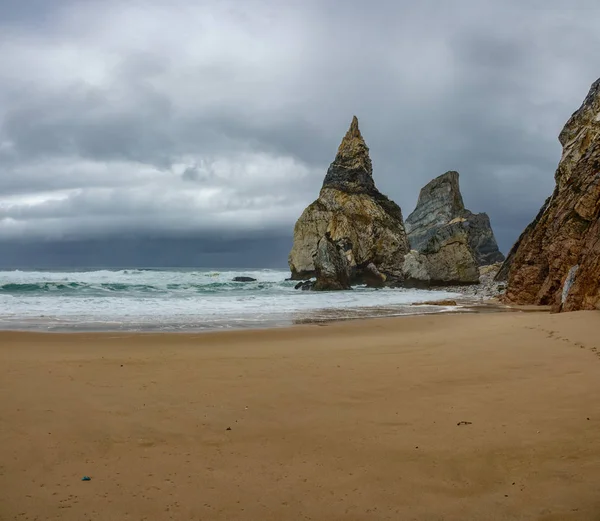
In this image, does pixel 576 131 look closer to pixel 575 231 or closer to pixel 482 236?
pixel 575 231

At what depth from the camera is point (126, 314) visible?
630 inches

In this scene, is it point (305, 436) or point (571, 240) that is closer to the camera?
point (305, 436)

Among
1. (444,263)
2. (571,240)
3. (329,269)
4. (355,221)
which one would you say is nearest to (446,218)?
(355,221)

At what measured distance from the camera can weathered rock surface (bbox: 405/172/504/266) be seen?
6481 centimetres

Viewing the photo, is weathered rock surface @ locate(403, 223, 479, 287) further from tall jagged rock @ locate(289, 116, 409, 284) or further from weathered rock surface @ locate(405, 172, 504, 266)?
weathered rock surface @ locate(405, 172, 504, 266)

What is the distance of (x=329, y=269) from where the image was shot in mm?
36375

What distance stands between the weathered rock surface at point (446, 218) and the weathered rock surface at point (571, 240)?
134 ft

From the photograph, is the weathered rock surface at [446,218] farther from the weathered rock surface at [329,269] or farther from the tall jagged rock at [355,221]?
the weathered rock surface at [329,269]

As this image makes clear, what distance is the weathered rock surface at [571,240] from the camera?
38.9 feet

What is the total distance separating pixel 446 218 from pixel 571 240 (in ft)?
168

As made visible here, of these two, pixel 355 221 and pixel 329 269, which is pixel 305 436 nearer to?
pixel 329 269

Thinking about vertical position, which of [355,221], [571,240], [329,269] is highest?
[355,221]

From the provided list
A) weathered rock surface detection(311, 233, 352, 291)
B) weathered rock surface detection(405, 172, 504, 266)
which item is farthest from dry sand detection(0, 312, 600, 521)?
weathered rock surface detection(405, 172, 504, 266)

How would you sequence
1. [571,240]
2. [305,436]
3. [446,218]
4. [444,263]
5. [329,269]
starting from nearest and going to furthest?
1. [305,436]
2. [571,240]
3. [329,269]
4. [444,263]
5. [446,218]
